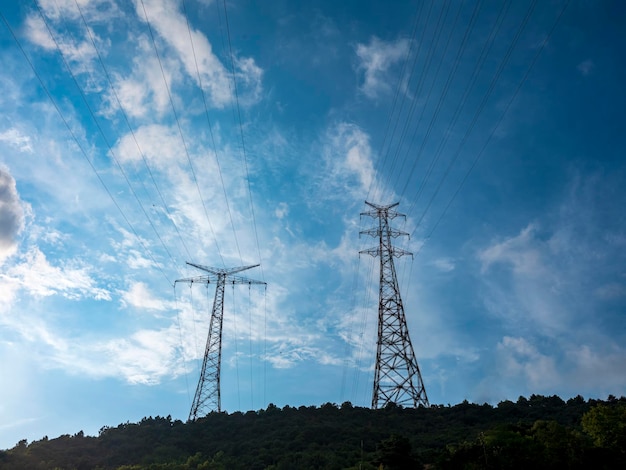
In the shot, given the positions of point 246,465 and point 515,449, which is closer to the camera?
point 515,449

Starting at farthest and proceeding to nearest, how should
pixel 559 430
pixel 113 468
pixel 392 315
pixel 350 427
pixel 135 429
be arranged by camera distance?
pixel 135 429 → pixel 392 315 → pixel 350 427 → pixel 113 468 → pixel 559 430

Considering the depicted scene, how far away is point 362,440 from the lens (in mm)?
47125

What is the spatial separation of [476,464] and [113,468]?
33390 millimetres

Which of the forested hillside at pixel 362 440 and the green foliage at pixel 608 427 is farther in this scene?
the green foliage at pixel 608 427

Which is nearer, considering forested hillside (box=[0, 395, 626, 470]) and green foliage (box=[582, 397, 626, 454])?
forested hillside (box=[0, 395, 626, 470])

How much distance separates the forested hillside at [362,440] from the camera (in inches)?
1344

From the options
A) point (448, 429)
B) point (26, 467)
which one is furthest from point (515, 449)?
point (26, 467)

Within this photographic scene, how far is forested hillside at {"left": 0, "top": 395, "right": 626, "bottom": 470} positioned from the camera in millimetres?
34125

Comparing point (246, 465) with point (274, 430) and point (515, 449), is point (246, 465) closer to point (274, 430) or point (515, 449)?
point (274, 430)

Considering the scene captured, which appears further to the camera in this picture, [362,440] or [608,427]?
[362,440]

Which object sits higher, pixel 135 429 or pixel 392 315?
pixel 392 315

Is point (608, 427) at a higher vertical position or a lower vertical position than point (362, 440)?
higher

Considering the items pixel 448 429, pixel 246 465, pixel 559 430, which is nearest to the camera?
pixel 559 430

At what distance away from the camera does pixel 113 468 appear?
148 feet
